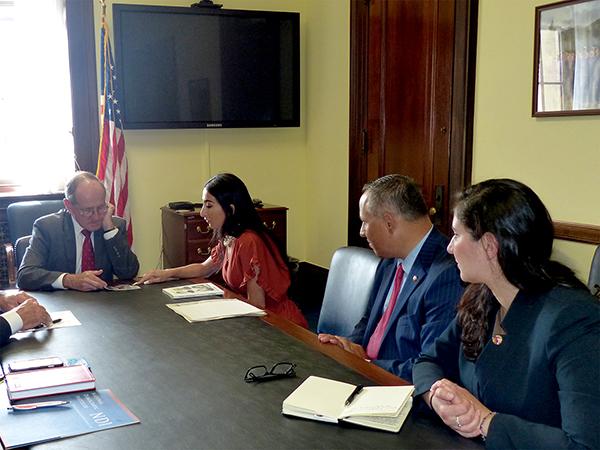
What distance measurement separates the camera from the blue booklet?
131 centimetres

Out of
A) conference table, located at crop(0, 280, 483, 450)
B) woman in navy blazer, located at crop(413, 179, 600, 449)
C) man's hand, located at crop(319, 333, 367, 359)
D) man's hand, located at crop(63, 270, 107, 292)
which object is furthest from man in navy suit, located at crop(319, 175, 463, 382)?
man's hand, located at crop(63, 270, 107, 292)

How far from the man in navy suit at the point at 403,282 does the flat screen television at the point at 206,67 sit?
284cm

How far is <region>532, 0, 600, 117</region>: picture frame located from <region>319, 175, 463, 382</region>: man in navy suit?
1.20m

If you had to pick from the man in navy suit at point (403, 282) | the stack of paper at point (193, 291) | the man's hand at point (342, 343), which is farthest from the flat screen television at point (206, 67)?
the man's hand at point (342, 343)

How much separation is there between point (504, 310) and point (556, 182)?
1797mm

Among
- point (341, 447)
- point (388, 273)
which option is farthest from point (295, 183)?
point (341, 447)

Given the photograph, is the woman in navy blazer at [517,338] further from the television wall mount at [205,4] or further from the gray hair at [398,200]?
the television wall mount at [205,4]

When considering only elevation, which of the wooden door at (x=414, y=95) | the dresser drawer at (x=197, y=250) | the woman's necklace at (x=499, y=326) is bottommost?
the dresser drawer at (x=197, y=250)

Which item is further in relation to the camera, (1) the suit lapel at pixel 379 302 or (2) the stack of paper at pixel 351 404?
(1) the suit lapel at pixel 379 302

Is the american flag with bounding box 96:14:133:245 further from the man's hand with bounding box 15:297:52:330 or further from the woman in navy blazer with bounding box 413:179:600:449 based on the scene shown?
the woman in navy blazer with bounding box 413:179:600:449

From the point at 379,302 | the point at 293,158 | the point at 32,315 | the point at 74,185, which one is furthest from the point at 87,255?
the point at 293,158

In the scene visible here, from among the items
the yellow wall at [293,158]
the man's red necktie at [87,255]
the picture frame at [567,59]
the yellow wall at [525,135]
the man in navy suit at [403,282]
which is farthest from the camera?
the yellow wall at [293,158]

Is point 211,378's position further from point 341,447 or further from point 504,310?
point 504,310

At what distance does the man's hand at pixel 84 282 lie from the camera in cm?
268
